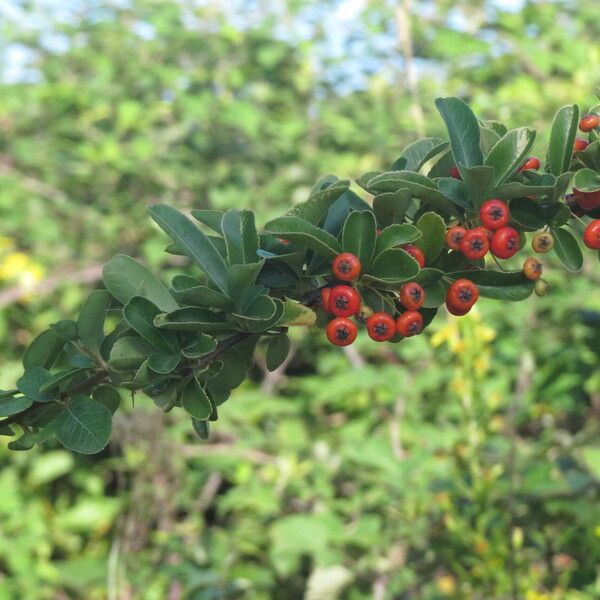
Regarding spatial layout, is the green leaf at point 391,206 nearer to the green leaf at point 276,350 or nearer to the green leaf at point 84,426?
the green leaf at point 276,350

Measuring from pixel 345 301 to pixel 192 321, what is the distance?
0.18 meters

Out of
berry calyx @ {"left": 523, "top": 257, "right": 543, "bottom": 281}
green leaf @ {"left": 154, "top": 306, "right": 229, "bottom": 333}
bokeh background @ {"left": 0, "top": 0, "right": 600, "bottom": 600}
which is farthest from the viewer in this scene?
bokeh background @ {"left": 0, "top": 0, "right": 600, "bottom": 600}

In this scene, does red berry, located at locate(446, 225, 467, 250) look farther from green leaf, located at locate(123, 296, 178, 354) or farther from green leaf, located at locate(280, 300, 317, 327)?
green leaf, located at locate(123, 296, 178, 354)

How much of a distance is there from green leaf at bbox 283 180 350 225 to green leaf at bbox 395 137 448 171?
147mm

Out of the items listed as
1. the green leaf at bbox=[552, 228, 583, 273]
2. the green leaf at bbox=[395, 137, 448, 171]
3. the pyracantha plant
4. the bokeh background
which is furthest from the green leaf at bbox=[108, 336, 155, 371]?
the bokeh background

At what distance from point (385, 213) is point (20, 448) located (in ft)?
1.74

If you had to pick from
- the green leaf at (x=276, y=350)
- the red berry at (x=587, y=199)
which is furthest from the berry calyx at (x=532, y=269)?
the green leaf at (x=276, y=350)

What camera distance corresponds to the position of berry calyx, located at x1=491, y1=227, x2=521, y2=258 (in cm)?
114

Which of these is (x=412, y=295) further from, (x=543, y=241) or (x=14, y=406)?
(x=14, y=406)

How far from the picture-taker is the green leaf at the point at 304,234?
1076 millimetres

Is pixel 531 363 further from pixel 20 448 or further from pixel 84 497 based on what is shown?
pixel 20 448

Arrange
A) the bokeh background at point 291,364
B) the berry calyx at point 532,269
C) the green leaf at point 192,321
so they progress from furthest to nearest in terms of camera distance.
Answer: the bokeh background at point 291,364 < the berry calyx at point 532,269 < the green leaf at point 192,321

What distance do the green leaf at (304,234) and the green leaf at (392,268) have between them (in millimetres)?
55

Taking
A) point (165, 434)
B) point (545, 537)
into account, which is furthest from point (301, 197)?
point (545, 537)
